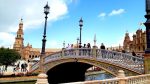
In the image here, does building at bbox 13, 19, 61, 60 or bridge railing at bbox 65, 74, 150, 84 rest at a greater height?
building at bbox 13, 19, 61, 60

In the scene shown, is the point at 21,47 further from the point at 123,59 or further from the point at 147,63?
the point at 147,63

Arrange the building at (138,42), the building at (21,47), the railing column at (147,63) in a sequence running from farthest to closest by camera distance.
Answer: the building at (21,47), the building at (138,42), the railing column at (147,63)

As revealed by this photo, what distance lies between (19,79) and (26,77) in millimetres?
1340

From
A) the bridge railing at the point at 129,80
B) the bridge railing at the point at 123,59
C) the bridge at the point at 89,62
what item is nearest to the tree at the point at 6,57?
the bridge at the point at 89,62

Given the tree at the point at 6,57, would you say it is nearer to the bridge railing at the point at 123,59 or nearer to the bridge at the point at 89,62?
the bridge at the point at 89,62

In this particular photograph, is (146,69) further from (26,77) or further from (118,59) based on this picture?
(26,77)

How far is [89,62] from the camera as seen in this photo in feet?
75.1

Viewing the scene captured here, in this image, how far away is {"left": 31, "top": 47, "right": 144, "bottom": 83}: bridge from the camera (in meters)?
18.7

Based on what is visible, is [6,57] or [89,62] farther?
[6,57]

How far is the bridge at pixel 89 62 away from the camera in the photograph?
18.7m

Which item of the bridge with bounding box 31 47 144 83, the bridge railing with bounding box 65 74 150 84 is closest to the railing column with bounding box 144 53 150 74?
the bridge with bounding box 31 47 144 83

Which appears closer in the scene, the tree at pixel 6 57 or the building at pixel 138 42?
the tree at pixel 6 57

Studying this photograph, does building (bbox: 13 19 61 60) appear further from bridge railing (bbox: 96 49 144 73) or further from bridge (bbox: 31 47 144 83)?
bridge railing (bbox: 96 49 144 73)

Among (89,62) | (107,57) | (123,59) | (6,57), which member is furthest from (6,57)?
(123,59)
